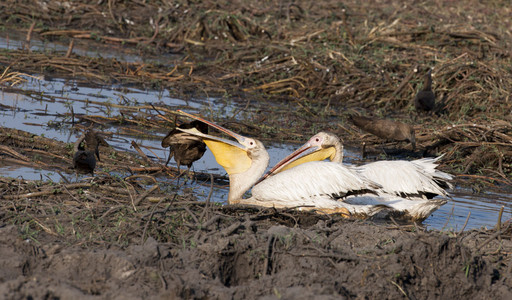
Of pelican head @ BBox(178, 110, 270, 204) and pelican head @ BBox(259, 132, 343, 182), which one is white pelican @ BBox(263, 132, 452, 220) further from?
pelican head @ BBox(178, 110, 270, 204)

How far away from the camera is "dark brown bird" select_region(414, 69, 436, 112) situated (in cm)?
1005

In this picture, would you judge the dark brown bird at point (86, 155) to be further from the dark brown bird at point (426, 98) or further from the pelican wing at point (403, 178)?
the dark brown bird at point (426, 98)

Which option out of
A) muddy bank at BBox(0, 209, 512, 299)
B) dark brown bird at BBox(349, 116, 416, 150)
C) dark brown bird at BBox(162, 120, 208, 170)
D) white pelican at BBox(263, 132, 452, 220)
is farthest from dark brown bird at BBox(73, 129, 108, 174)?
dark brown bird at BBox(349, 116, 416, 150)

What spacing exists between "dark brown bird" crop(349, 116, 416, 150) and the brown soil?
508 mm

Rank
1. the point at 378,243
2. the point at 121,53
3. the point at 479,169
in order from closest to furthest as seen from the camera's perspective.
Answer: the point at 378,243
the point at 479,169
the point at 121,53

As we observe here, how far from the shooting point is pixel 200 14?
47.2 feet

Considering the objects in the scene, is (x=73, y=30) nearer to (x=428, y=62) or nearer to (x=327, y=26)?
(x=327, y=26)

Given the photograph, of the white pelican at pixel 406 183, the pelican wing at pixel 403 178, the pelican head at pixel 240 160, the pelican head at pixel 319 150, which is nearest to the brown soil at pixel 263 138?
the pelican head at pixel 240 160

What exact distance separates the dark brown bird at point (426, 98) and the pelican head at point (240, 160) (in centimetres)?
440

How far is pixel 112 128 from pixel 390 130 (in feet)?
10.5

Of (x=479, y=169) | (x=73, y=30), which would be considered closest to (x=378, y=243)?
(x=479, y=169)

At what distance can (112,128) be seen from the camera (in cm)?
845

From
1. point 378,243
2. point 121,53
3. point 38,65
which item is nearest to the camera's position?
point 378,243

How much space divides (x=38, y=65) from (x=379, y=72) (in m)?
5.27
